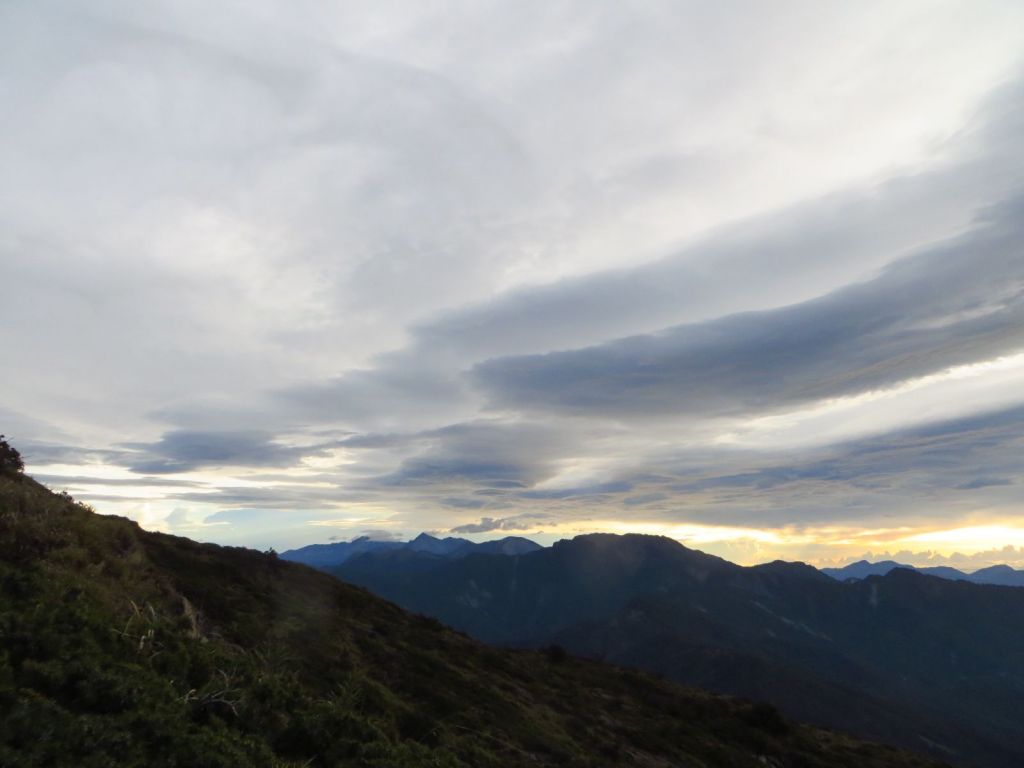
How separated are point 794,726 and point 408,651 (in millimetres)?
33822

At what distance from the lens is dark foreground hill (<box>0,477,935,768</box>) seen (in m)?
11.6

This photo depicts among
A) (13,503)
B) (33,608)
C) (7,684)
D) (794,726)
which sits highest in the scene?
(13,503)

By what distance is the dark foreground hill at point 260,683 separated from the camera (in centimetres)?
1162

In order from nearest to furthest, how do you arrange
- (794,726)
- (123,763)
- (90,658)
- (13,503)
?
(123,763)
(90,658)
(13,503)
(794,726)

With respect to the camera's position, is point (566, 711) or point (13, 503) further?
point (566, 711)

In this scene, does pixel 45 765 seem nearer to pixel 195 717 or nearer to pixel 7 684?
pixel 7 684

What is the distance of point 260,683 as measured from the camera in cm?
1585

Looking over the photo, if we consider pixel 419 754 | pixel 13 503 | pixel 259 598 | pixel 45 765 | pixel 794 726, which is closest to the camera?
pixel 45 765

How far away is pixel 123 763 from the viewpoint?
33.6ft

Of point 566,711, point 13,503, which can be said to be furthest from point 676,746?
point 13,503

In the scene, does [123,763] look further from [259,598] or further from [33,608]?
[259,598]

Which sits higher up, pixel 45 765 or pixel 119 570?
pixel 119 570

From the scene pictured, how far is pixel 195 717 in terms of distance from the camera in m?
13.0

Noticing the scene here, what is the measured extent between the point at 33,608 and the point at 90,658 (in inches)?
90.7
